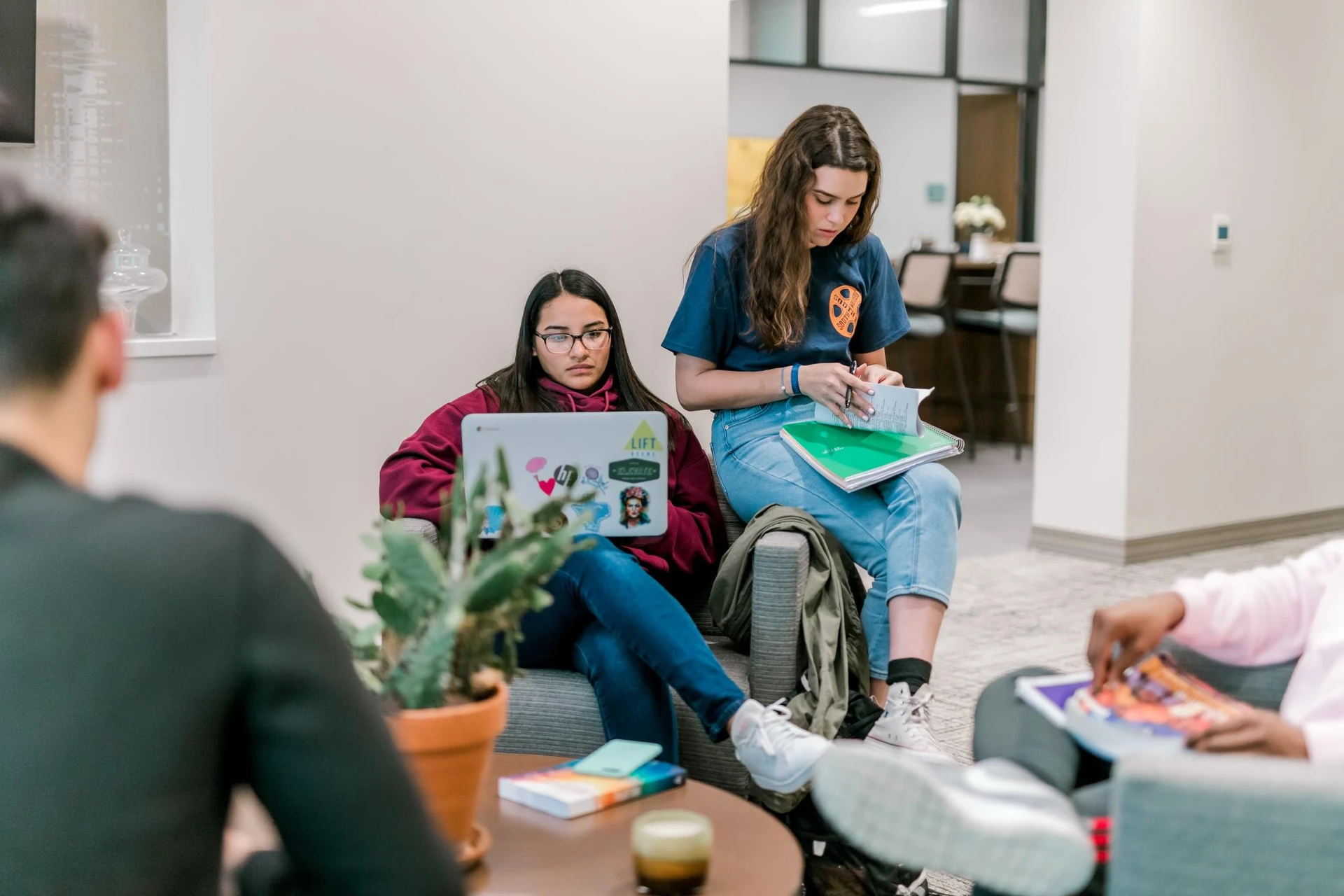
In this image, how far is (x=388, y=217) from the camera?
321cm

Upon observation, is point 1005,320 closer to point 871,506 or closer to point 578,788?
point 871,506

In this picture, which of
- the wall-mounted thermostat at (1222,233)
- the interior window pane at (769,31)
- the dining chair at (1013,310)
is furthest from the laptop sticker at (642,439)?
the interior window pane at (769,31)

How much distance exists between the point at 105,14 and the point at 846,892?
8.01ft

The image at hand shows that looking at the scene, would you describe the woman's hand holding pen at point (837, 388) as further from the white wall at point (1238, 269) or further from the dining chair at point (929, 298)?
the dining chair at point (929, 298)

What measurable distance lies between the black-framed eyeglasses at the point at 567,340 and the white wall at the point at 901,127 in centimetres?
623

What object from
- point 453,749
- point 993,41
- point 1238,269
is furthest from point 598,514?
point 993,41

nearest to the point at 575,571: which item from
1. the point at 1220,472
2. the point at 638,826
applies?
the point at 638,826

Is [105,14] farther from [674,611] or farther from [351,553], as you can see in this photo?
[674,611]

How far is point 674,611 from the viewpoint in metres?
2.09

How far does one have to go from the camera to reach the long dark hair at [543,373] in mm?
2564

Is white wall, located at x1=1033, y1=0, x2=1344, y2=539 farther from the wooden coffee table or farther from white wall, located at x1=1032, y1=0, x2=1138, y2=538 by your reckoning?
the wooden coffee table

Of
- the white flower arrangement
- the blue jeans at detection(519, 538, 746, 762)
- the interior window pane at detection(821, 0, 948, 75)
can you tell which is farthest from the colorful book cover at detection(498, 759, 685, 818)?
the interior window pane at detection(821, 0, 948, 75)

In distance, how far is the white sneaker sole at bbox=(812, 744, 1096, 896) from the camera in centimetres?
116

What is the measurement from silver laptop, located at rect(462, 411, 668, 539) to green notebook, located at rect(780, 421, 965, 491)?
1.17ft
